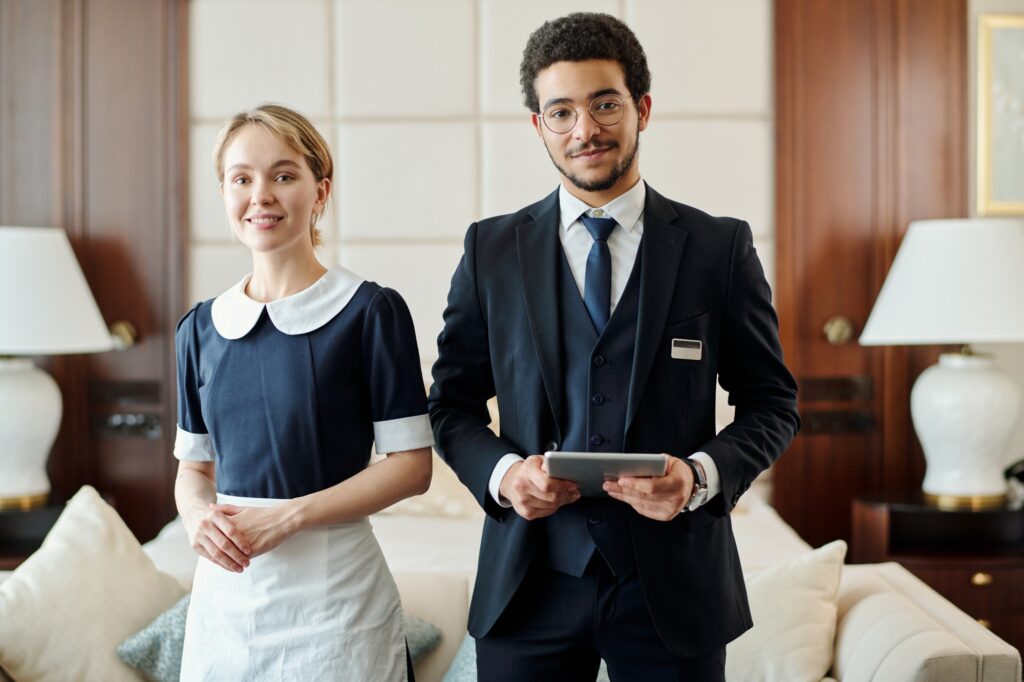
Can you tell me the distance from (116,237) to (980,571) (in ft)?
9.86

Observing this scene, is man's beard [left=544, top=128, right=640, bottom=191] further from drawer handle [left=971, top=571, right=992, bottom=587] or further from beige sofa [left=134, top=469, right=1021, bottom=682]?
drawer handle [left=971, top=571, right=992, bottom=587]

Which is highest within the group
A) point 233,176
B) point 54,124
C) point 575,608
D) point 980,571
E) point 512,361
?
point 54,124

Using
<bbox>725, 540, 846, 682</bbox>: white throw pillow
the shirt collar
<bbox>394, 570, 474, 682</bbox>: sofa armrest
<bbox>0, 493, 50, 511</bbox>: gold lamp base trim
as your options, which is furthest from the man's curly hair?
<bbox>0, 493, 50, 511</bbox>: gold lamp base trim

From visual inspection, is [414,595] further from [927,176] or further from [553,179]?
[927,176]

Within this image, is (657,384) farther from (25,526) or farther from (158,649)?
(25,526)

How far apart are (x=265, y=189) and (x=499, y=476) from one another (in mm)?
511

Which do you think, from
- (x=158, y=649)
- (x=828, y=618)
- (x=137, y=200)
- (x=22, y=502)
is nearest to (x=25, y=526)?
(x=22, y=502)

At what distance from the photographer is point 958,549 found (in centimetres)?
307

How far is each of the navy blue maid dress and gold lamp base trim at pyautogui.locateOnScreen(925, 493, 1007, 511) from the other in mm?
2259

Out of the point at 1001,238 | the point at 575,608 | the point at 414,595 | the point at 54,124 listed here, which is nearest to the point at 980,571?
the point at 1001,238

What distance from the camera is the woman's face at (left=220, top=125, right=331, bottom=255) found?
1.39 m

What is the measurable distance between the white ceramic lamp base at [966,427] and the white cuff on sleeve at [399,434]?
2206 millimetres

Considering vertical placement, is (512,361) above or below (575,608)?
above

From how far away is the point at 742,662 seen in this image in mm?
1965
